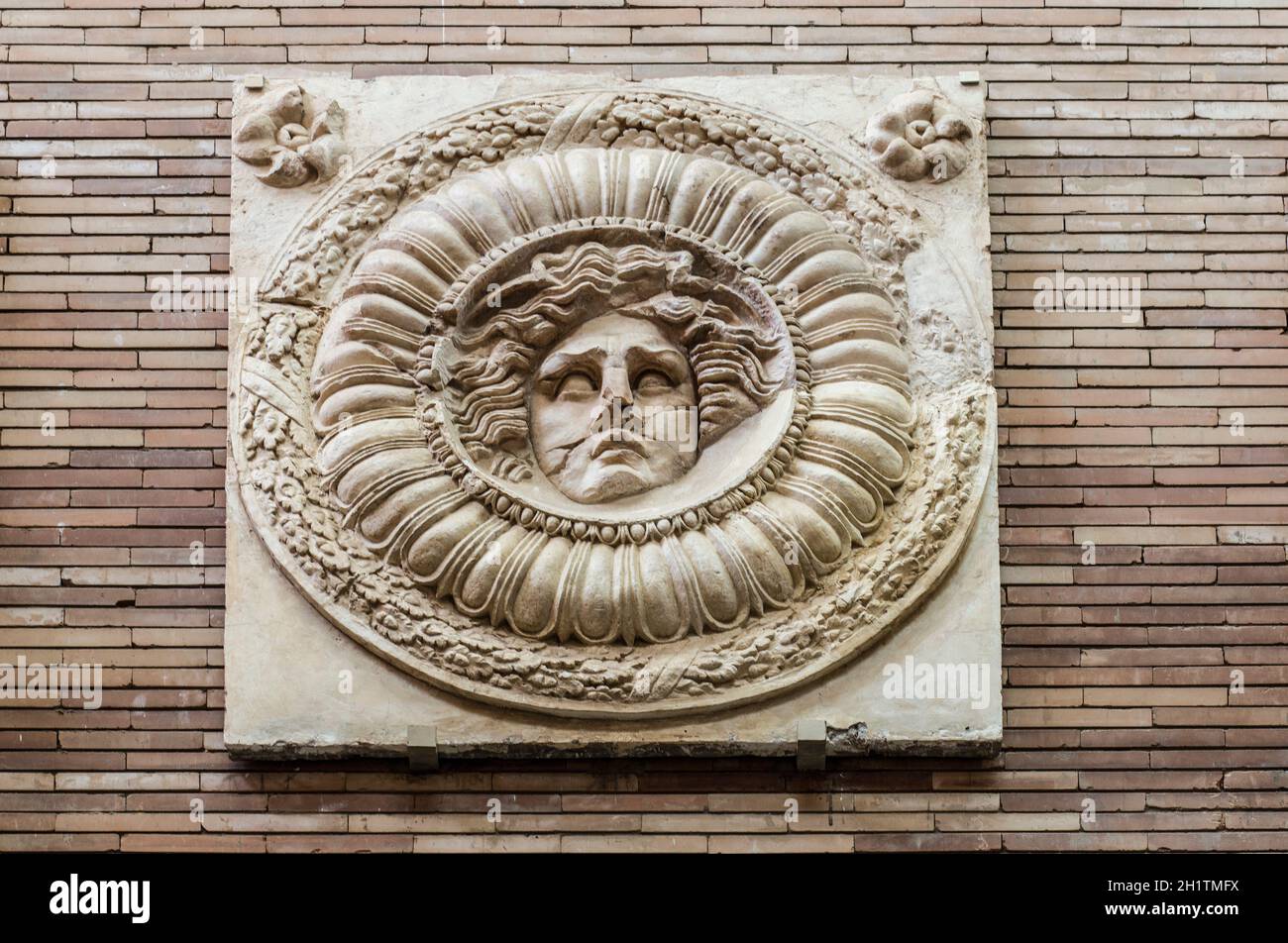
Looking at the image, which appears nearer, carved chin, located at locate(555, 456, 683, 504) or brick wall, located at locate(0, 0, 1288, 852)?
brick wall, located at locate(0, 0, 1288, 852)

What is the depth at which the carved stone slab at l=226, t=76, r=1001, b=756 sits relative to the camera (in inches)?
296

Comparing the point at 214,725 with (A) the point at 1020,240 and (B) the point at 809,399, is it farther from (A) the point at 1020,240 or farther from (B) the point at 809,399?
(A) the point at 1020,240

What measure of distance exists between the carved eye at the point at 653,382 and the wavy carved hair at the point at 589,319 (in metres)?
0.10

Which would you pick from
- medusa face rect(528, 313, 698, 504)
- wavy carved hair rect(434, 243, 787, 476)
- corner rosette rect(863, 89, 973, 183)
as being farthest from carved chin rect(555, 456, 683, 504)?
corner rosette rect(863, 89, 973, 183)

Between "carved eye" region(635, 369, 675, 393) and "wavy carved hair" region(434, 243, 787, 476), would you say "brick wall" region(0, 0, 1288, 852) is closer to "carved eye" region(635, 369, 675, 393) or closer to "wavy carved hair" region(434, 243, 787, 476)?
"wavy carved hair" region(434, 243, 787, 476)

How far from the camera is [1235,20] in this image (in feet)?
27.6

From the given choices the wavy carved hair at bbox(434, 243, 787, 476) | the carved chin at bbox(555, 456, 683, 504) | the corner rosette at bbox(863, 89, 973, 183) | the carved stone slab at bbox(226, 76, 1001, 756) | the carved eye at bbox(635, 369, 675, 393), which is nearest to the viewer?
the carved stone slab at bbox(226, 76, 1001, 756)

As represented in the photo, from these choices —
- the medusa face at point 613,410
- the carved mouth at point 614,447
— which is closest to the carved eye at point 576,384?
the medusa face at point 613,410

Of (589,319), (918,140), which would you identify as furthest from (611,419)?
(918,140)

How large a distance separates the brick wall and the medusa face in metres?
0.94

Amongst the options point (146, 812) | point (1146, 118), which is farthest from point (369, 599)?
Result: point (1146, 118)

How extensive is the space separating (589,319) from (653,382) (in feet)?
1.00

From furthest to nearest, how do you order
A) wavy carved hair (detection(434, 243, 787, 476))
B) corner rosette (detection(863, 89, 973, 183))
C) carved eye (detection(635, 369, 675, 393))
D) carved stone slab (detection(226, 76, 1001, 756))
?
1. corner rosette (detection(863, 89, 973, 183))
2. carved eye (detection(635, 369, 675, 393))
3. wavy carved hair (detection(434, 243, 787, 476))
4. carved stone slab (detection(226, 76, 1001, 756))

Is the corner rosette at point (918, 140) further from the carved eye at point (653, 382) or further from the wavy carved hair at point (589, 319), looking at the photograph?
the carved eye at point (653, 382)
